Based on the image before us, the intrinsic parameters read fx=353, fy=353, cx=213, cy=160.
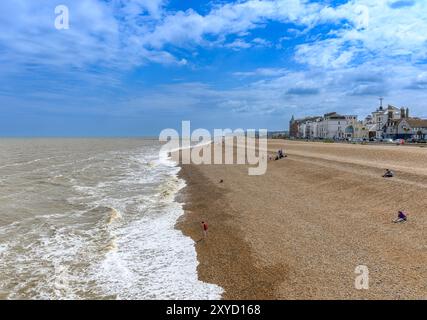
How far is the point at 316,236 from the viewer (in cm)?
1575

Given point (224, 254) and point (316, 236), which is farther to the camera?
point (316, 236)

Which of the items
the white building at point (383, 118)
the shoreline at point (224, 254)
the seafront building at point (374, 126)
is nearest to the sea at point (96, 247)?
the shoreline at point (224, 254)

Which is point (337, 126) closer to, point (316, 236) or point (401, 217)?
Result: point (401, 217)

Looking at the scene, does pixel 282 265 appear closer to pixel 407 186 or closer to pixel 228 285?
pixel 228 285

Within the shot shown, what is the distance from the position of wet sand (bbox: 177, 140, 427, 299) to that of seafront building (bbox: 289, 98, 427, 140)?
84.4 metres

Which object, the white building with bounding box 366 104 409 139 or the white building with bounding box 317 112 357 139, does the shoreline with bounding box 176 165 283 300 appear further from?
the white building with bounding box 317 112 357 139

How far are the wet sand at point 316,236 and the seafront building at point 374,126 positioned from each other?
84412mm

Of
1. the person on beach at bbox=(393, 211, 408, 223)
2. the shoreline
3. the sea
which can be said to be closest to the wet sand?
the shoreline

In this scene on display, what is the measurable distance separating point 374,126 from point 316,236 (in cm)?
11762

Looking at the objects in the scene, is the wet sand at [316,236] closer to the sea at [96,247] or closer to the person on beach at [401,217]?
the person on beach at [401,217]

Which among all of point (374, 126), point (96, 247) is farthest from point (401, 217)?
point (374, 126)

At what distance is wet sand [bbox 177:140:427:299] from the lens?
37.0 ft
